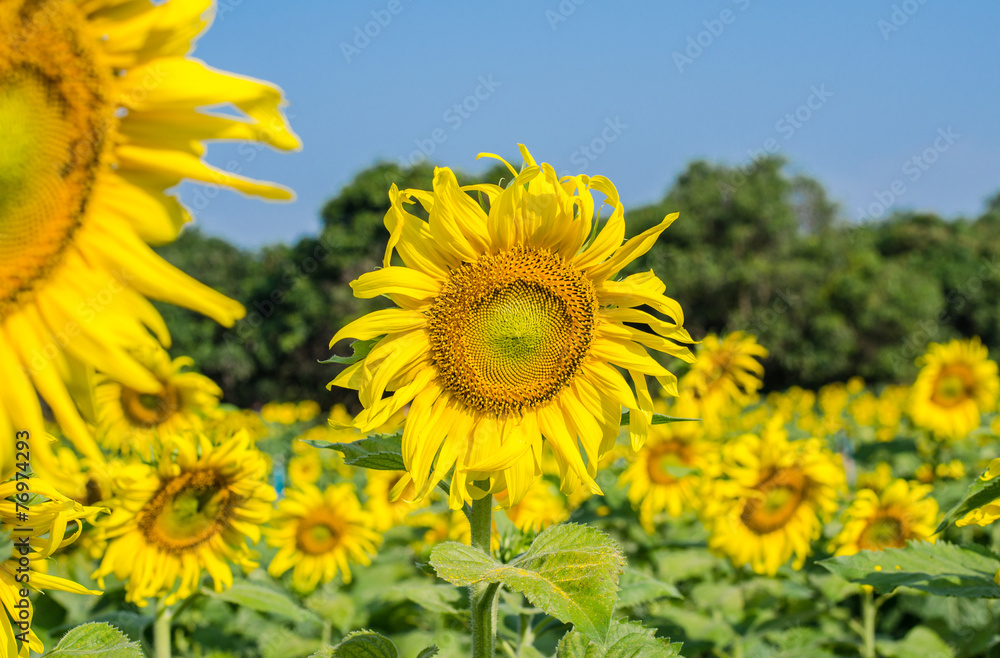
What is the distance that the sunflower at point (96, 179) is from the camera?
3.09 feet

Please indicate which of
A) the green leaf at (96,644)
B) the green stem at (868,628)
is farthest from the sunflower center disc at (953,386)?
the green leaf at (96,644)

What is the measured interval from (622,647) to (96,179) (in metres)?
1.41

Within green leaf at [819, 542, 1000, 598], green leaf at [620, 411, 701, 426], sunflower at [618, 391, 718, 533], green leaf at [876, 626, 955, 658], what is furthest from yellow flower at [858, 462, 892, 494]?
green leaf at [620, 411, 701, 426]

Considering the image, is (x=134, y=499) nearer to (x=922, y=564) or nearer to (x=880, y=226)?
(x=922, y=564)

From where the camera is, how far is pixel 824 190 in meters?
45.6

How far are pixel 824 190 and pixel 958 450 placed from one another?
42157 mm

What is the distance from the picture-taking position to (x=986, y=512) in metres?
1.84

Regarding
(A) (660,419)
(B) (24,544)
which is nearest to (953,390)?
(A) (660,419)

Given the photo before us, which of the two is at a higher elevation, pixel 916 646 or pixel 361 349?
pixel 361 349

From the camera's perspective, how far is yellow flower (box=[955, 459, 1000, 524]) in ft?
5.77

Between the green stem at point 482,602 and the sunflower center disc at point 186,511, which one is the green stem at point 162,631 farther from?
the green stem at point 482,602

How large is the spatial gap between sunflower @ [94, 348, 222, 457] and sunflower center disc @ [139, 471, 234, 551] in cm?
137

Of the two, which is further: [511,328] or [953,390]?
[953,390]

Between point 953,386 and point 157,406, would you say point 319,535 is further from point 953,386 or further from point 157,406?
point 953,386
